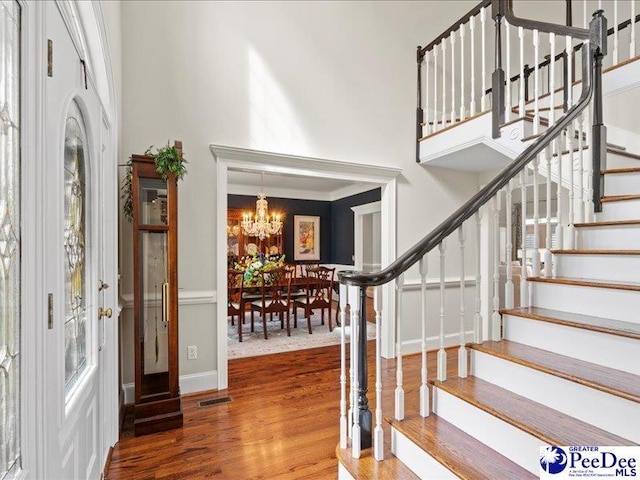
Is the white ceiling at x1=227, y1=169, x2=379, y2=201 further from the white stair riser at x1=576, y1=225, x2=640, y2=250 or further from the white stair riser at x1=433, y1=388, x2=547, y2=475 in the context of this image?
the white stair riser at x1=433, y1=388, x2=547, y2=475

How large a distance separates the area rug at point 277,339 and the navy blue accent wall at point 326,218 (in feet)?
8.96

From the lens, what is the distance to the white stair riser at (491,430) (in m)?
1.38

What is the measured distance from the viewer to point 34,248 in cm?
94

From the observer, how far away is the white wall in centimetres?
296

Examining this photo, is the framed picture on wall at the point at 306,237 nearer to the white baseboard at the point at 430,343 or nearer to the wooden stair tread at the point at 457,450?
the white baseboard at the point at 430,343

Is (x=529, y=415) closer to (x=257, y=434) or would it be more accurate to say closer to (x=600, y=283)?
(x=600, y=283)

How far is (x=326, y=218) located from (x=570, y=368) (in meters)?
7.12

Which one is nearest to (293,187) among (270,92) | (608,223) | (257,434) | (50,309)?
(270,92)

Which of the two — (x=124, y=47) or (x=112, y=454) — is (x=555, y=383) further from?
(x=124, y=47)

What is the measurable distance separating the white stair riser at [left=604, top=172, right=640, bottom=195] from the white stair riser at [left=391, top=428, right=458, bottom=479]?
218 cm

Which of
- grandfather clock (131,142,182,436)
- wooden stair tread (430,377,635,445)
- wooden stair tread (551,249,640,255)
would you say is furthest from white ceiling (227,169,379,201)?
wooden stair tread (430,377,635,445)

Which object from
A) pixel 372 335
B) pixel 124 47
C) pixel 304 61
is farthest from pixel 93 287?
pixel 372 335

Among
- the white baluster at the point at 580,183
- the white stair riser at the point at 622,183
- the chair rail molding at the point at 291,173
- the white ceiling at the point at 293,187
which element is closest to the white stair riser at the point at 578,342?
the white baluster at the point at 580,183

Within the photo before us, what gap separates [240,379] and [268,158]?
2.21 metres
